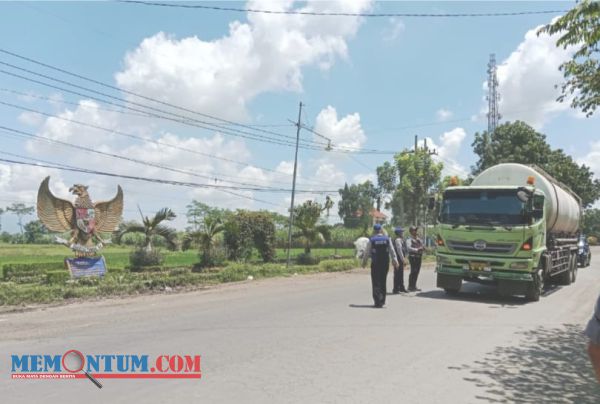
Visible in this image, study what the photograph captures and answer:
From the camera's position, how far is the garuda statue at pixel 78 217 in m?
19.8

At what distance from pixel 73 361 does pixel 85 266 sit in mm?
14890

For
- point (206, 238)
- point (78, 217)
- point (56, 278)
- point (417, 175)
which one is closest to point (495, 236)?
point (78, 217)

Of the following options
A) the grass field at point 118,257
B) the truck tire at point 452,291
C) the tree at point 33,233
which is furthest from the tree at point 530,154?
the tree at point 33,233

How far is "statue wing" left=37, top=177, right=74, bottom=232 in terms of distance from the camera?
19.6 meters

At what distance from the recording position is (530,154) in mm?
43875

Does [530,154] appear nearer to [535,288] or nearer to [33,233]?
[535,288]

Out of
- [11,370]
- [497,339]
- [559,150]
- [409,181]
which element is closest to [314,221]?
[409,181]

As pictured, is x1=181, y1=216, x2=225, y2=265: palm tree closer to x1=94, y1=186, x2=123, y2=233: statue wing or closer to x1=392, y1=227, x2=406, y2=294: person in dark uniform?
x1=94, y1=186, x2=123, y2=233: statue wing

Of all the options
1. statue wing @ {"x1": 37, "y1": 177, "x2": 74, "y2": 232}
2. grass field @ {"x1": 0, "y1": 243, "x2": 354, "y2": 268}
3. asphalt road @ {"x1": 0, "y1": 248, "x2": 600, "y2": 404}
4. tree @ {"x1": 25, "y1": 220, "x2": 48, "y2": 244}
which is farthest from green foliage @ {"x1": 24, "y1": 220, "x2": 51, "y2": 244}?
asphalt road @ {"x1": 0, "y1": 248, "x2": 600, "y2": 404}

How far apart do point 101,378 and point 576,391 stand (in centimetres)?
529

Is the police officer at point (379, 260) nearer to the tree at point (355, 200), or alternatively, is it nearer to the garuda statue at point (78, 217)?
the garuda statue at point (78, 217)

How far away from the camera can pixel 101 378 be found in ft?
18.2

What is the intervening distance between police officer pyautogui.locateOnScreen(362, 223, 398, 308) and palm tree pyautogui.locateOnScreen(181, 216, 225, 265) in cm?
1646

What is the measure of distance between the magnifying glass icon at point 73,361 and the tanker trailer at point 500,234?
30.1 feet
